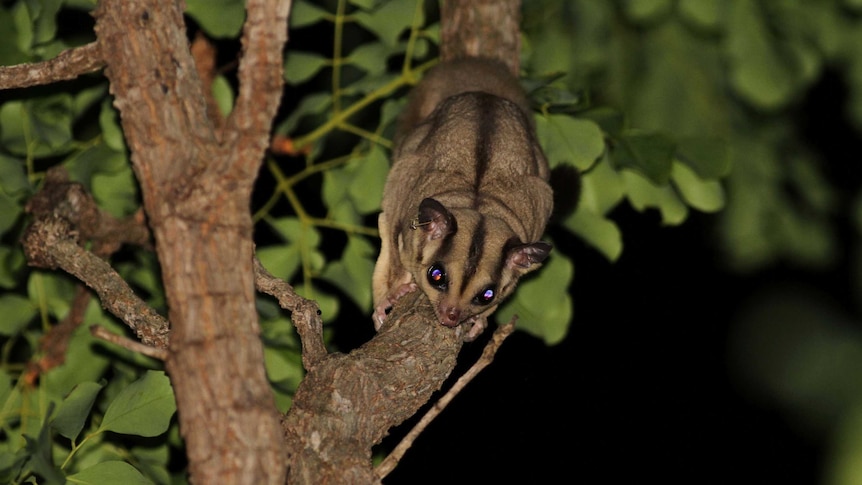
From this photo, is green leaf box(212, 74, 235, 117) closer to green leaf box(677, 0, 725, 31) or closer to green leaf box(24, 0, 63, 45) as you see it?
green leaf box(24, 0, 63, 45)

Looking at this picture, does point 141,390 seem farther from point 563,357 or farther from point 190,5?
point 563,357

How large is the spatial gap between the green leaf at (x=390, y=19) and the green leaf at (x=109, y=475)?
103 inches

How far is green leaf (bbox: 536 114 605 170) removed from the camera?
14.8 ft

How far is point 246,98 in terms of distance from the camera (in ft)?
9.07

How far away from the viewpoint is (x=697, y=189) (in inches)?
194

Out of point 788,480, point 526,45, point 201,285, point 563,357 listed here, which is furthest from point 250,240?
point 788,480

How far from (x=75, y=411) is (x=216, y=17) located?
2170 mm

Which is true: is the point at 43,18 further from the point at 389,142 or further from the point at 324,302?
the point at 324,302

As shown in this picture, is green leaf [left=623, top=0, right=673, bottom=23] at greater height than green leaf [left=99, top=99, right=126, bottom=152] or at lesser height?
greater

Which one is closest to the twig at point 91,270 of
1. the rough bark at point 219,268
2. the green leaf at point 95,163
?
the rough bark at point 219,268

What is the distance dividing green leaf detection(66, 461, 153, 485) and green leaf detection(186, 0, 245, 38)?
221cm

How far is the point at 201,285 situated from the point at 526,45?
12.3ft

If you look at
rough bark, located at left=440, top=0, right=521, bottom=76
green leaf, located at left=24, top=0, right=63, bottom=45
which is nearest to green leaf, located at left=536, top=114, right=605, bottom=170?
rough bark, located at left=440, top=0, right=521, bottom=76

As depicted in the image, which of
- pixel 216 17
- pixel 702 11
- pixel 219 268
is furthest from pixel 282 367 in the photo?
pixel 702 11
